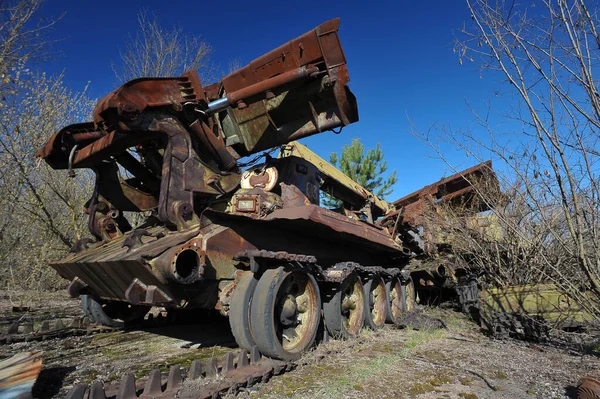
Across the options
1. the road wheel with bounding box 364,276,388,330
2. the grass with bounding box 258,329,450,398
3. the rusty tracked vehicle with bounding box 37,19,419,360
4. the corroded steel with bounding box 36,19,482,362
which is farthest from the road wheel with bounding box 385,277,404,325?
the corroded steel with bounding box 36,19,482,362

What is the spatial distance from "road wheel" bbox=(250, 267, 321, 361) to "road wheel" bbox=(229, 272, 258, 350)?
57 mm

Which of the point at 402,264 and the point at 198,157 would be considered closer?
the point at 198,157

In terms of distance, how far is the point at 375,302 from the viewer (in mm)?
7180

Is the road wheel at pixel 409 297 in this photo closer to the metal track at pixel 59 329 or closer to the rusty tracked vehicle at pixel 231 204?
the rusty tracked vehicle at pixel 231 204

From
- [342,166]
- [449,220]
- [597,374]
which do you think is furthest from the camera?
[342,166]

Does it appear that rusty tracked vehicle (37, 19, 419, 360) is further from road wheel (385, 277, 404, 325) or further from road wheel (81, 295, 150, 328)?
road wheel (385, 277, 404, 325)

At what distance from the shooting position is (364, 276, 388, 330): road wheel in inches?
253

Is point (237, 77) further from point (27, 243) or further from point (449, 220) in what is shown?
point (27, 243)

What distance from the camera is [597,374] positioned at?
384 centimetres

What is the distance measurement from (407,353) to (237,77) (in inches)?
162

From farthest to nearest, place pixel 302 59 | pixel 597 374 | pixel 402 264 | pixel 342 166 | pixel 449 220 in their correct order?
pixel 342 166 < pixel 402 264 < pixel 449 220 < pixel 302 59 < pixel 597 374

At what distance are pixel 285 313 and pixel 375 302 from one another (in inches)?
120

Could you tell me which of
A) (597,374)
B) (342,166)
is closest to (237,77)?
(597,374)

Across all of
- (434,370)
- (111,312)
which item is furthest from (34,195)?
(434,370)
